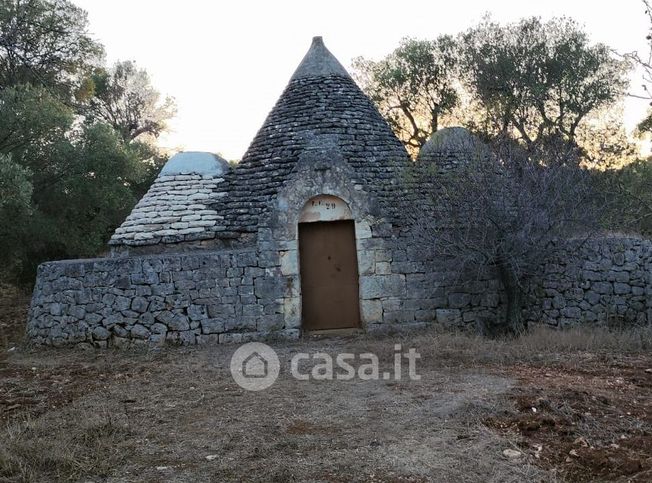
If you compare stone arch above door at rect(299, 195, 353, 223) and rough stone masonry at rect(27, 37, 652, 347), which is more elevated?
stone arch above door at rect(299, 195, 353, 223)

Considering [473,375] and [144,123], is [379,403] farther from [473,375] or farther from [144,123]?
[144,123]

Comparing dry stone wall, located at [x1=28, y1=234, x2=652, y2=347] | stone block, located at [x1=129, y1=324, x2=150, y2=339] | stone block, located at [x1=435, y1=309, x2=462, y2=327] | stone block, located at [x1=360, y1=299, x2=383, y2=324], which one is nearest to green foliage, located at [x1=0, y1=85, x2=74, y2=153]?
dry stone wall, located at [x1=28, y1=234, x2=652, y2=347]

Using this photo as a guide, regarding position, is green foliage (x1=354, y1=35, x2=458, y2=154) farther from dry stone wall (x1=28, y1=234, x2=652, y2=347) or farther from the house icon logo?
the house icon logo

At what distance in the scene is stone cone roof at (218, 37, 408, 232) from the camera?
29.7 ft

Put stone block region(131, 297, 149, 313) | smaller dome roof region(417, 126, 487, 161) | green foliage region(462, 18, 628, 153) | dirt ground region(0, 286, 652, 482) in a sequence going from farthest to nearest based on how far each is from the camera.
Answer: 1. green foliage region(462, 18, 628, 153)
2. smaller dome roof region(417, 126, 487, 161)
3. stone block region(131, 297, 149, 313)
4. dirt ground region(0, 286, 652, 482)

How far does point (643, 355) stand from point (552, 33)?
A: 12010 mm

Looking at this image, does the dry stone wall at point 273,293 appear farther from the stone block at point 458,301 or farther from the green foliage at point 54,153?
the green foliage at point 54,153

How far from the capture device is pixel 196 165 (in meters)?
10.1

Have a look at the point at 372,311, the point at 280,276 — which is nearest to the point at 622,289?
the point at 372,311

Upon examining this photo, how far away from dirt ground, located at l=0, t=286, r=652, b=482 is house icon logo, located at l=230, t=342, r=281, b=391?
16 centimetres

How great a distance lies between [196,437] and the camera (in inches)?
169

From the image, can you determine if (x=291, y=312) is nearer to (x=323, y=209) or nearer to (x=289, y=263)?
(x=289, y=263)
